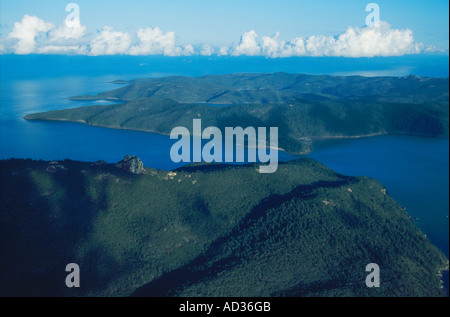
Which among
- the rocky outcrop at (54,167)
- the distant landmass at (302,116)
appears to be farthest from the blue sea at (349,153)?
the rocky outcrop at (54,167)

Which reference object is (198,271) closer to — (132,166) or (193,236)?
(193,236)

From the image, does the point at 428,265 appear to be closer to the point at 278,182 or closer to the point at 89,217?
the point at 278,182

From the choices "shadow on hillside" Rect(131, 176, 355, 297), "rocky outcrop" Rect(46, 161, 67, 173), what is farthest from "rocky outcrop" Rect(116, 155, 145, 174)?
"shadow on hillside" Rect(131, 176, 355, 297)

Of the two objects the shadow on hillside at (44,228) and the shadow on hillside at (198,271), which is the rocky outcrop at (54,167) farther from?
the shadow on hillside at (198,271)

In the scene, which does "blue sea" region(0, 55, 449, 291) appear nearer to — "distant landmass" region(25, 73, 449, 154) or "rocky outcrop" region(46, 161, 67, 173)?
"distant landmass" region(25, 73, 449, 154)

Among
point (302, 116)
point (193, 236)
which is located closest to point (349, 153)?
point (302, 116)

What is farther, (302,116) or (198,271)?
(302,116)

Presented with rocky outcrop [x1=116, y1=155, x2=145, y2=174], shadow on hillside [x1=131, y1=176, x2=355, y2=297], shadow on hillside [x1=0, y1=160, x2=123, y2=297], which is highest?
rocky outcrop [x1=116, y1=155, x2=145, y2=174]
